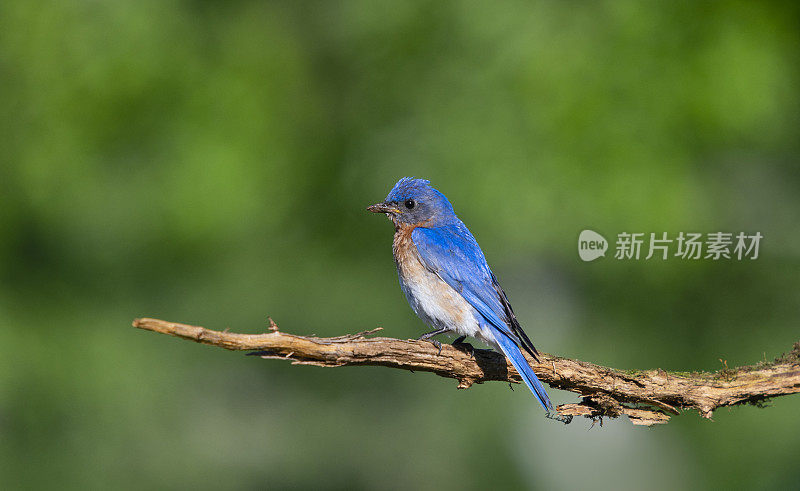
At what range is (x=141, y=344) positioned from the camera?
12.7m

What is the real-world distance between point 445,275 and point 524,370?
1148 millimetres

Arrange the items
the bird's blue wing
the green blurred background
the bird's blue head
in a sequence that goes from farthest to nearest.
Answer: the green blurred background, the bird's blue head, the bird's blue wing

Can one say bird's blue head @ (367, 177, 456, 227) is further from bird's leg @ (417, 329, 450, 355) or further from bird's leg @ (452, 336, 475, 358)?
bird's leg @ (452, 336, 475, 358)

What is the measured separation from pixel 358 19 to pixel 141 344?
5.52m

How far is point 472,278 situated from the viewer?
6367 mm

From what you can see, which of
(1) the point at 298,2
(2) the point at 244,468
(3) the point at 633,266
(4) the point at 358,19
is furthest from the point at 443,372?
(1) the point at 298,2

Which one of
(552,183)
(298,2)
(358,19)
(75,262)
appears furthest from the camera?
(298,2)

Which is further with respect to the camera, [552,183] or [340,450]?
[340,450]

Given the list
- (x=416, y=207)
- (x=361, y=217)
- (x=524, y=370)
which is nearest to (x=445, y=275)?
(x=416, y=207)

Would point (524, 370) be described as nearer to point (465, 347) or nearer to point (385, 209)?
point (465, 347)

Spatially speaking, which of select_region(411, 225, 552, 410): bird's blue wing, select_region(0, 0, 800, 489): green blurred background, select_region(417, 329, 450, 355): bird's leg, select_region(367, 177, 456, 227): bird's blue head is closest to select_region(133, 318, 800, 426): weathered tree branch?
select_region(417, 329, 450, 355): bird's leg

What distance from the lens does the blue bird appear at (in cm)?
604

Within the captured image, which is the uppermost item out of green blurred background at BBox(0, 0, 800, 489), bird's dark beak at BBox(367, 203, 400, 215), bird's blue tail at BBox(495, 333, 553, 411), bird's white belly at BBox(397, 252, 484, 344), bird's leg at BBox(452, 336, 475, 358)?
green blurred background at BBox(0, 0, 800, 489)

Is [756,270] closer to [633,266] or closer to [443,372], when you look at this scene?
[633,266]
